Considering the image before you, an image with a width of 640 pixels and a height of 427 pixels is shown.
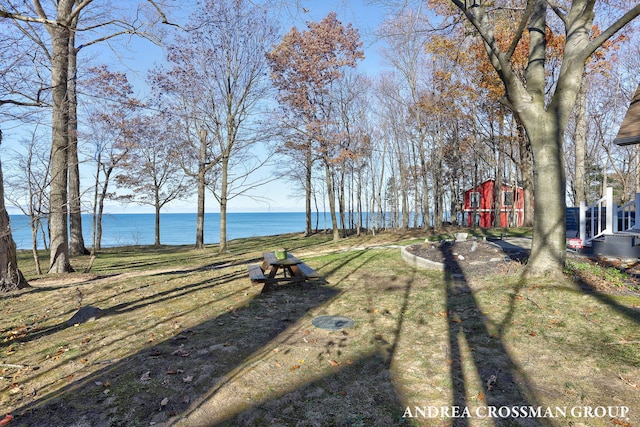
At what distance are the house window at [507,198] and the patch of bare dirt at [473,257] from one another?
1079 inches

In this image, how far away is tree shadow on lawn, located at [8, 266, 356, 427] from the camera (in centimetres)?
293

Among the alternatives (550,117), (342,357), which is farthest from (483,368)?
(550,117)

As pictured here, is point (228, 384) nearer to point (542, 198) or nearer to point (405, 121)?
point (542, 198)

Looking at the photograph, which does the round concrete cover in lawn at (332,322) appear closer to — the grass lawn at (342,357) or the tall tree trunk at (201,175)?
the grass lawn at (342,357)

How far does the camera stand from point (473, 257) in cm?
881

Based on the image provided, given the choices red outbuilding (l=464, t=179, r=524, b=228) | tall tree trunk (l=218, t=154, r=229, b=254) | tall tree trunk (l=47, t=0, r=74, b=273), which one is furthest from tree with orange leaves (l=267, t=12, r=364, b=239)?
red outbuilding (l=464, t=179, r=524, b=228)

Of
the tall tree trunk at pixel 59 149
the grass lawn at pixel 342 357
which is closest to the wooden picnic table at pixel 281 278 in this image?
the grass lawn at pixel 342 357

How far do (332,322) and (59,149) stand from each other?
1014 centimetres

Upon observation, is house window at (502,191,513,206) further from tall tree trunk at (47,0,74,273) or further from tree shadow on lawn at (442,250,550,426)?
tall tree trunk at (47,0,74,273)

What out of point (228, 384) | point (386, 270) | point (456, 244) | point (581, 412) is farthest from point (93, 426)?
point (456, 244)

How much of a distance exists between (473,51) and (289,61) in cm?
985

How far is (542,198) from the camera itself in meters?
6.25

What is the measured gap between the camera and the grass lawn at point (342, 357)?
2.91m

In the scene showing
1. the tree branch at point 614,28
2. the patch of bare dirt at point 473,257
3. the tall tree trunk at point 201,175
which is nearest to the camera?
the tree branch at point 614,28
